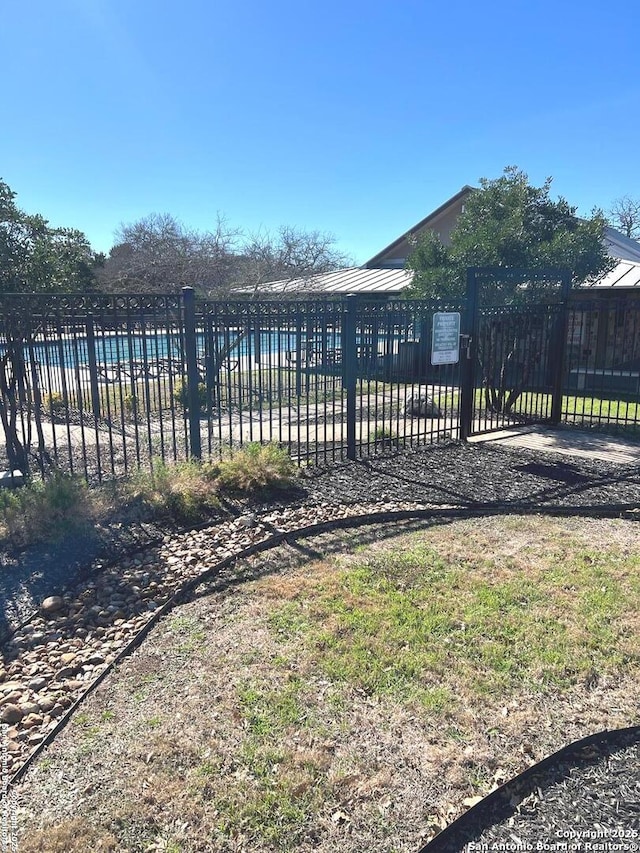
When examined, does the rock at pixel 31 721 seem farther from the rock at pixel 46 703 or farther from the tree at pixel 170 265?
the tree at pixel 170 265

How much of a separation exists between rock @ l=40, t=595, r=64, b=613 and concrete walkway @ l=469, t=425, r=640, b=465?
6.03 metres

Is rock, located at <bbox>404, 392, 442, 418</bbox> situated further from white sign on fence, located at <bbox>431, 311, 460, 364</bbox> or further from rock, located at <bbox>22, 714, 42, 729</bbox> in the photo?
rock, located at <bbox>22, 714, 42, 729</bbox>

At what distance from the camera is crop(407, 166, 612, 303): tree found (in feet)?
30.0

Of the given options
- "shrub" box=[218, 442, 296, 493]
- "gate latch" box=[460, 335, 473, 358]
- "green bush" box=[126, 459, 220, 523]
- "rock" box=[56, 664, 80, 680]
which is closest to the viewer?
"rock" box=[56, 664, 80, 680]

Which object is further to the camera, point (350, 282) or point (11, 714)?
point (350, 282)

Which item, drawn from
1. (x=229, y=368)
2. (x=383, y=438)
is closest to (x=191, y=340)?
(x=229, y=368)

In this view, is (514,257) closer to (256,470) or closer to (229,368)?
(229,368)

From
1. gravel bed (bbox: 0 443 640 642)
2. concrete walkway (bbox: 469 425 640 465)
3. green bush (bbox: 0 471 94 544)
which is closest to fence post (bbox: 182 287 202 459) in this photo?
gravel bed (bbox: 0 443 640 642)

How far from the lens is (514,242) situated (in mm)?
9242

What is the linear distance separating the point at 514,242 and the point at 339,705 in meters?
8.24

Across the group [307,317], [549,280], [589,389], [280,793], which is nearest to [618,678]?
[280,793]

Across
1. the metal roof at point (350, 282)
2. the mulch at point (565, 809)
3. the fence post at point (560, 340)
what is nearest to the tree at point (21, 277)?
the mulch at point (565, 809)

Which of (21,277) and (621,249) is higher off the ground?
(621,249)

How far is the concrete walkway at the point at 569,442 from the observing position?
7590 mm
